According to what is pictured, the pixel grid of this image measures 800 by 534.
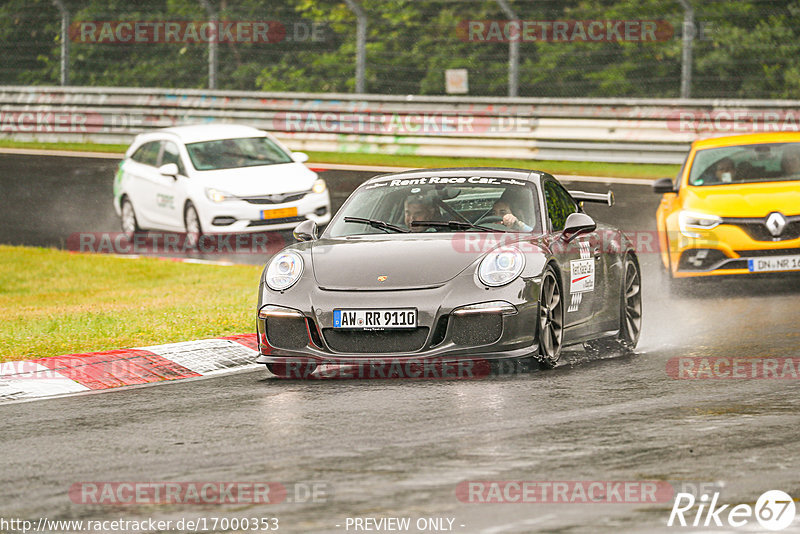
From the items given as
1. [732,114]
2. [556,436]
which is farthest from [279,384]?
[732,114]

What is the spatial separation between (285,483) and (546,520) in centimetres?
121

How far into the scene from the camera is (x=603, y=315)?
34.1 ft

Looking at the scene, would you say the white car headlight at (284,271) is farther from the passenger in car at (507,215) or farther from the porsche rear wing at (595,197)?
the porsche rear wing at (595,197)

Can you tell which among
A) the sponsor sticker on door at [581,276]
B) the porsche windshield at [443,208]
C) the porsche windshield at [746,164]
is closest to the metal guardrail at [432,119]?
the porsche windshield at [746,164]

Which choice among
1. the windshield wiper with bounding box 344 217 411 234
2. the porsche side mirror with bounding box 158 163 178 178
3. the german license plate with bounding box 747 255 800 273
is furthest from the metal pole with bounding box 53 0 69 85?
the windshield wiper with bounding box 344 217 411 234

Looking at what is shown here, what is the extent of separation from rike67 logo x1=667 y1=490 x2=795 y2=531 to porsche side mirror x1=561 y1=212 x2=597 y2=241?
4257 mm

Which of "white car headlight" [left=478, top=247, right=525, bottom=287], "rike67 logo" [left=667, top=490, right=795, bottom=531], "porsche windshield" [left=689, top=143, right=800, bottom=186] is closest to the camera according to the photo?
"rike67 logo" [left=667, top=490, right=795, bottom=531]

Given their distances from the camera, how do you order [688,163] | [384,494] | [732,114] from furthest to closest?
1. [732,114]
2. [688,163]
3. [384,494]

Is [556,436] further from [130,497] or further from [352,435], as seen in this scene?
[130,497]

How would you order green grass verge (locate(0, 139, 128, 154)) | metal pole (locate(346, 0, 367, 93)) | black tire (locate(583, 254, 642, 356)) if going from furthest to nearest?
green grass verge (locate(0, 139, 128, 154)) < metal pole (locate(346, 0, 367, 93)) < black tire (locate(583, 254, 642, 356))

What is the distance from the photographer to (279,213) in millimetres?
18281

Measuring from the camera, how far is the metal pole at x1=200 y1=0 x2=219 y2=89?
26.2m

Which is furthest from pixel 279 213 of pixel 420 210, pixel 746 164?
pixel 420 210

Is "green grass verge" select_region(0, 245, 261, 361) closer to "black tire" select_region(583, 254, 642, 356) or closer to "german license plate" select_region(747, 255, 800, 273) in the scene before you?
"black tire" select_region(583, 254, 642, 356)
